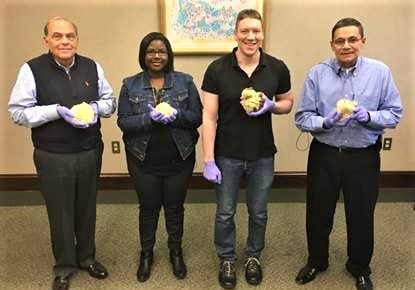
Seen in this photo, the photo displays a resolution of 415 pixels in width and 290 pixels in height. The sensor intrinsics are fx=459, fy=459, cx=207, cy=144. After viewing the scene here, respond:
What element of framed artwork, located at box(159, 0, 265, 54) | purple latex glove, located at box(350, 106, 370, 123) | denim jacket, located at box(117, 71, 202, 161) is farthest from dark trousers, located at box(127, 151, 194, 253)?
framed artwork, located at box(159, 0, 265, 54)

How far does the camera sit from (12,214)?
3484 millimetres

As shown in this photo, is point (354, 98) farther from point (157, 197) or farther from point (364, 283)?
point (157, 197)

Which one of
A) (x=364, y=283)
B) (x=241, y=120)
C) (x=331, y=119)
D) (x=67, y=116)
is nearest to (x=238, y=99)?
(x=241, y=120)

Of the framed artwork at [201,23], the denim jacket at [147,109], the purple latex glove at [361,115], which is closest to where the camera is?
the purple latex glove at [361,115]

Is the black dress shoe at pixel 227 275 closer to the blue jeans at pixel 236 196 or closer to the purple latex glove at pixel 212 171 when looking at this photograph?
the blue jeans at pixel 236 196

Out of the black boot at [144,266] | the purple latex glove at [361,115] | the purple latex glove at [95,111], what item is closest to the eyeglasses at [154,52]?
the purple latex glove at [95,111]

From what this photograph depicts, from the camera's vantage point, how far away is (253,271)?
2.58 meters

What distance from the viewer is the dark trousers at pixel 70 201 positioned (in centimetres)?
235

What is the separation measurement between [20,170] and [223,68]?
7.63 feet

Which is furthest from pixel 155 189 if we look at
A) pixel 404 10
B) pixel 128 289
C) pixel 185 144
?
pixel 404 10

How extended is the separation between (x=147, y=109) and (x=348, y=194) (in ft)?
3.68

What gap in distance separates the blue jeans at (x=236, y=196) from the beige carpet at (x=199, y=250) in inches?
10.1

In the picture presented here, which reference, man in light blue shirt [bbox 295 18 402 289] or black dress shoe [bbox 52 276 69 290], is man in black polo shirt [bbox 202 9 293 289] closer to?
man in light blue shirt [bbox 295 18 402 289]

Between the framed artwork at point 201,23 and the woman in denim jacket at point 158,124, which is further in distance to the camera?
the framed artwork at point 201,23
